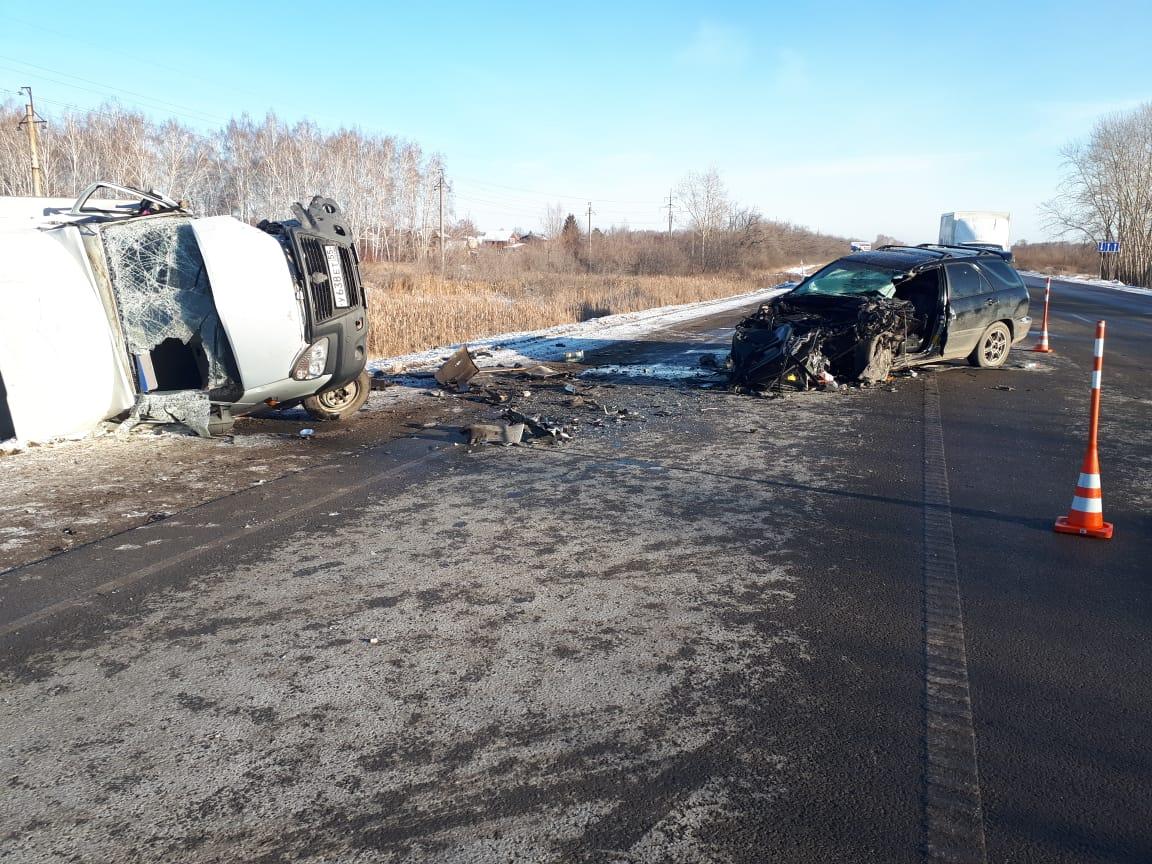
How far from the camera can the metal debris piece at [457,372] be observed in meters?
11.5

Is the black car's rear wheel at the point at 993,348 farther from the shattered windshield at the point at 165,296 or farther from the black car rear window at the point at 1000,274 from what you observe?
the shattered windshield at the point at 165,296

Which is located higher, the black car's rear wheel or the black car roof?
the black car roof

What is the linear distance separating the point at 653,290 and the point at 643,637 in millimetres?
30550

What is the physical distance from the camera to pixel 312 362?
8391 mm

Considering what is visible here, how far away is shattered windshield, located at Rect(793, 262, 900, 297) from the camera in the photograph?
1182 cm

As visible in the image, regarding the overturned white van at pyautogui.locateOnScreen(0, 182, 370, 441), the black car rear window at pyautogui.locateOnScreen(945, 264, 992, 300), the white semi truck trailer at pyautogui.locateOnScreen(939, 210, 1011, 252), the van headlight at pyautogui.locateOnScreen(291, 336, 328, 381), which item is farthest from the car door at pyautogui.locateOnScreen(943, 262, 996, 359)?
the white semi truck trailer at pyautogui.locateOnScreen(939, 210, 1011, 252)

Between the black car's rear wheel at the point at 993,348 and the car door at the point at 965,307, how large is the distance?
0.80 feet

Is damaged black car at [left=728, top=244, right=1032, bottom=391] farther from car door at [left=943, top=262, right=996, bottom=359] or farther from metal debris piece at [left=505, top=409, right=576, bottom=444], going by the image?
metal debris piece at [left=505, top=409, right=576, bottom=444]

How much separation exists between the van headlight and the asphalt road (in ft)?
5.46

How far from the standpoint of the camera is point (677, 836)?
2734 millimetres

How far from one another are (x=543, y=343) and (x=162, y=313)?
9.54m

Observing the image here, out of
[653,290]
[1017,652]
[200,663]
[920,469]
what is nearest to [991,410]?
[920,469]

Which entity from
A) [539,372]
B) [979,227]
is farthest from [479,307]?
[979,227]

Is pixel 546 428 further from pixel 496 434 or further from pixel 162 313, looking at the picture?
pixel 162 313
